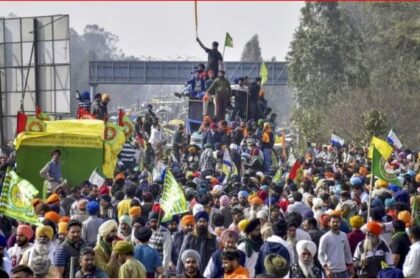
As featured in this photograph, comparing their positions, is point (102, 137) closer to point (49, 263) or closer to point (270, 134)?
point (270, 134)

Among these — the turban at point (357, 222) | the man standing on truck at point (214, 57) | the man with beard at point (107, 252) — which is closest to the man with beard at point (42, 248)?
the man with beard at point (107, 252)

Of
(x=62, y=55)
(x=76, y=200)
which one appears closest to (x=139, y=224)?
(x=76, y=200)

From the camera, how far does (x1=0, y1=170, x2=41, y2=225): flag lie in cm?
1387

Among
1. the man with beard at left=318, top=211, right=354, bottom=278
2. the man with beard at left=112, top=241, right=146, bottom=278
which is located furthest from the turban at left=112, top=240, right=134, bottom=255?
the man with beard at left=318, top=211, right=354, bottom=278

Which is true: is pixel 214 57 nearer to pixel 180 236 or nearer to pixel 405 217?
pixel 405 217

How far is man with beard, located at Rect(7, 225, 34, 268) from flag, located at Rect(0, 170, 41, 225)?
0.14 metres

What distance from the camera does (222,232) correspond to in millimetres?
14141

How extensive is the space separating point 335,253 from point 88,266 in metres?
Result: 3.59

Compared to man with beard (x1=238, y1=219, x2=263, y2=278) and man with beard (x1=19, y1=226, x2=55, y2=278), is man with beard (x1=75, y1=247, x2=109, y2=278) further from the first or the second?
man with beard (x1=238, y1=219, x2=263, y2=278)

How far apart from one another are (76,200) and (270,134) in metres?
12.6

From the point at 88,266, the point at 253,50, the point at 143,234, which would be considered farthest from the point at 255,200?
the point at 253,50

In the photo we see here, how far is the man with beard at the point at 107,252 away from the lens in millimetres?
12664

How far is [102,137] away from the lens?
931 inches

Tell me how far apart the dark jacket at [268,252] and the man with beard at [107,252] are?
152 centimetres
